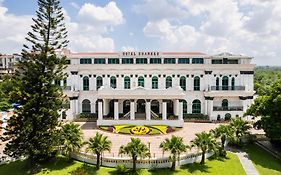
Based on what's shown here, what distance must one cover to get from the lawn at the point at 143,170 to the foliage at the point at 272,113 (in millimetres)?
4843

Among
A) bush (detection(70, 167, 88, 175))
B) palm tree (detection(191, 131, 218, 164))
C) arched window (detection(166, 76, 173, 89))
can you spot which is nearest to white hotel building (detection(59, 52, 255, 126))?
arched window (detection(166, 76, 173, 89))

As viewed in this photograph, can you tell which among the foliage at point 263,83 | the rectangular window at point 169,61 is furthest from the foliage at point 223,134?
the rectangular window at point 169,61

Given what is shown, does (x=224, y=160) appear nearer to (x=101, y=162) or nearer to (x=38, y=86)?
(x=101, y=162)

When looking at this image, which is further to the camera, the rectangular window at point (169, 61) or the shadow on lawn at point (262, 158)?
the rectangular window at point (169, 61)

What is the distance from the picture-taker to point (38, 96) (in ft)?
85.4

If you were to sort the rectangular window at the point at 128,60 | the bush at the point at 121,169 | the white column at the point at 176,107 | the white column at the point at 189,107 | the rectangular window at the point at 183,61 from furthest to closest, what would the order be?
1. the rectangular window at the point at 128,60
2. the rectangular window at the point at 183,61
3. the white column at the point at 189,107
4. the white column at the point at 176,107
5. the bush at the point at 121,169

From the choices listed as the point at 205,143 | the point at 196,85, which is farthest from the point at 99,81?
the point at 205,143

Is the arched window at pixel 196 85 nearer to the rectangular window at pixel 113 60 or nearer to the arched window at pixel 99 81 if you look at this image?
the rectangular window at pixel 113 60

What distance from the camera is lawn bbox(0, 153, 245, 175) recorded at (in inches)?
954

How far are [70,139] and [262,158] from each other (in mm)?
17586

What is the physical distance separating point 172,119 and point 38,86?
710 inches

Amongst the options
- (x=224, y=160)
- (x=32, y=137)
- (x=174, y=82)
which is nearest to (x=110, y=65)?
(x=174, y=82)

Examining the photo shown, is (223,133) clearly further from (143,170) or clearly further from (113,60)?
(113,60)

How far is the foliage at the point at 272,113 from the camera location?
91.3ft
